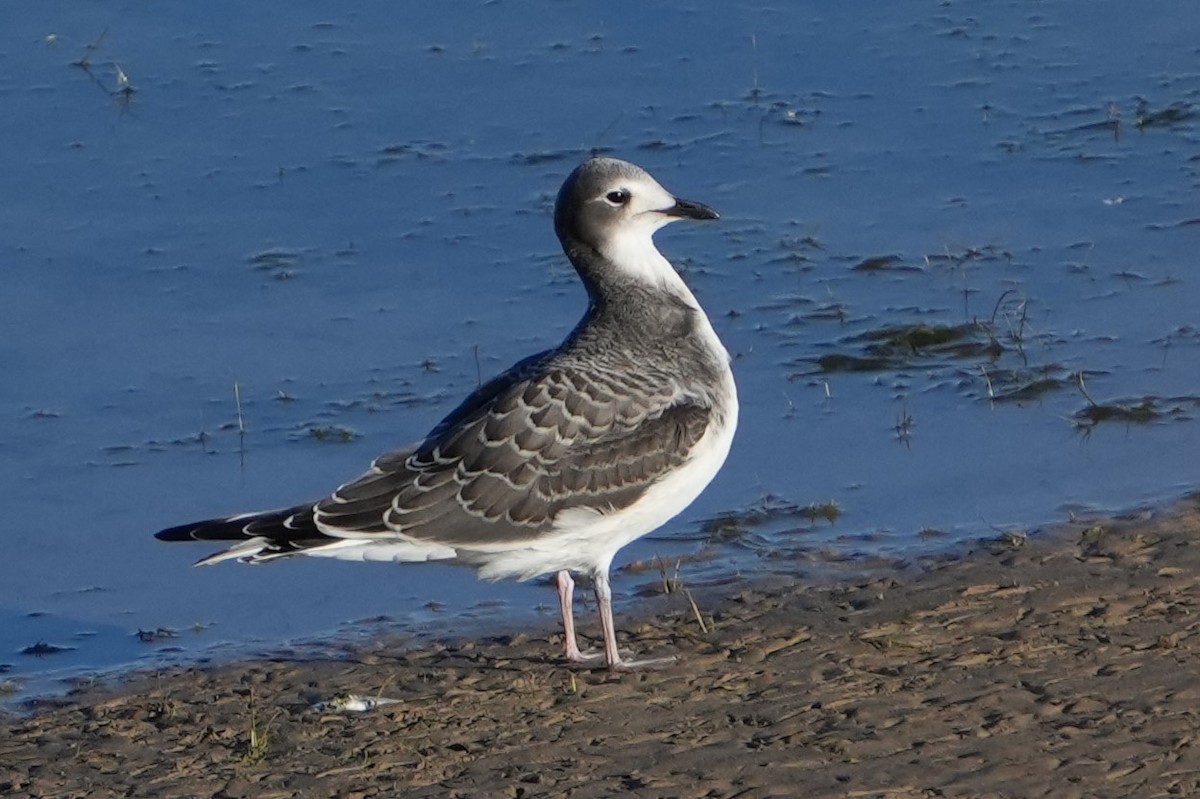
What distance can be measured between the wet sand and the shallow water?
620mm

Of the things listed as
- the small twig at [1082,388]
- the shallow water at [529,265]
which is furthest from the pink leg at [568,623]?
the small twig at [1082,388]

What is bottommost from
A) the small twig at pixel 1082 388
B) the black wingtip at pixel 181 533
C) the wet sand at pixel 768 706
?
the wet sand at pixel 768 706

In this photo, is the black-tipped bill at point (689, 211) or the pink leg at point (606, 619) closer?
the pink leg at point (606, 619)

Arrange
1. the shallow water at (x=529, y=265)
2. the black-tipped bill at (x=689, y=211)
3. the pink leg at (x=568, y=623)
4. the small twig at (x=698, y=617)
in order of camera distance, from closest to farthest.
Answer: the pink leg at (x=568, y=623)
the small twig at (x=698, y=617)
the black-tipped bill at (x=689, y=211)
the shallow water at (x=529, y=265)

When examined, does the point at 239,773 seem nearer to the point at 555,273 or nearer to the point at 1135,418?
the point at 1135,418

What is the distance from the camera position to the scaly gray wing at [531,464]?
7895mm

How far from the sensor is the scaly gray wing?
25.9 feet

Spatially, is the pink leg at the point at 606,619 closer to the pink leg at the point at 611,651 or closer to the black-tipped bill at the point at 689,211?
the pink leg at the point at 611,651

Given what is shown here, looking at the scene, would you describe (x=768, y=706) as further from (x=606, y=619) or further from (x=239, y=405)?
(x=239, y=405)

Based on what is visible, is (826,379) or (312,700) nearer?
(312,700)

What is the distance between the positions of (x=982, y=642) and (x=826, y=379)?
3.46 m

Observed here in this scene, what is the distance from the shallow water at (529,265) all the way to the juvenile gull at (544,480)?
1.08 metres

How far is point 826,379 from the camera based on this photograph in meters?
11.1

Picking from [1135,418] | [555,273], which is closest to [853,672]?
[1135,418]
